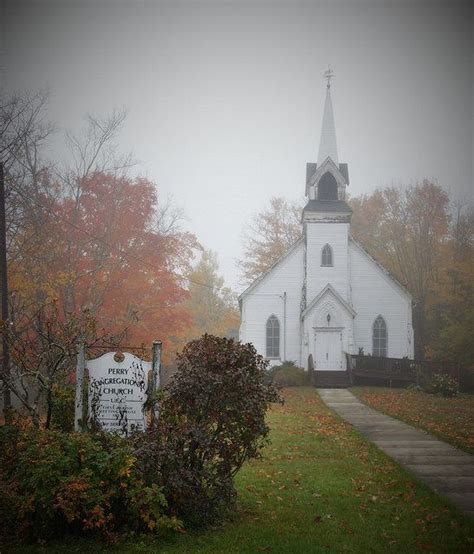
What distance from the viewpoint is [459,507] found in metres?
A: 6.27

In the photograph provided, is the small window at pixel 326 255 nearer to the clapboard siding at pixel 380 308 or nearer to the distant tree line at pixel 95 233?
the clapboard siding at pixel 380 308

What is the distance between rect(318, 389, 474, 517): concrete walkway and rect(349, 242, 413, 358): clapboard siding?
507 inches

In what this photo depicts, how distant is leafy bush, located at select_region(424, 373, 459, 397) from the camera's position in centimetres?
2131

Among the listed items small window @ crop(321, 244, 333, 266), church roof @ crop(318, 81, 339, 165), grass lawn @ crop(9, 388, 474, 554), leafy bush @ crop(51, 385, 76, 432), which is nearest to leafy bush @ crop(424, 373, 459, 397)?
small window @ crop(321, 244, 333, 266)

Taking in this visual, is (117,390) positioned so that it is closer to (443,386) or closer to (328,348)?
(443,386)

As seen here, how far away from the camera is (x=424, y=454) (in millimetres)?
9461

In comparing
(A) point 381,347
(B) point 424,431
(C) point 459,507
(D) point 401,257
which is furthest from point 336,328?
(C) point 459,507

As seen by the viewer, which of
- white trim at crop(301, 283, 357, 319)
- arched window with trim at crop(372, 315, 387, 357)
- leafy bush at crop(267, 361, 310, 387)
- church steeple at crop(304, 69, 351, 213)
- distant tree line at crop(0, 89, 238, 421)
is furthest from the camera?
church steeple at crop(304, 69, 351, 213)

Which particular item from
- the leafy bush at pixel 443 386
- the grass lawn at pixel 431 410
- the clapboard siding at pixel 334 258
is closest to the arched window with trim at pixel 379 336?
the clapboard siding at pixel 334 258

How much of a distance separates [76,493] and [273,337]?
77.5ft

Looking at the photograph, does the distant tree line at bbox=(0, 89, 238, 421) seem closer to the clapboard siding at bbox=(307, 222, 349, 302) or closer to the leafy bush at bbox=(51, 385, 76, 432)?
the clapboard siding at bbox=(307, 222, 349, 302)

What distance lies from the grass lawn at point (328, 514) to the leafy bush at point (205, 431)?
39cm

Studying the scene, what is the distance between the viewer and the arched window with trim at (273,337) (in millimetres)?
28203

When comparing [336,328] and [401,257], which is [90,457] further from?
[401,257]
